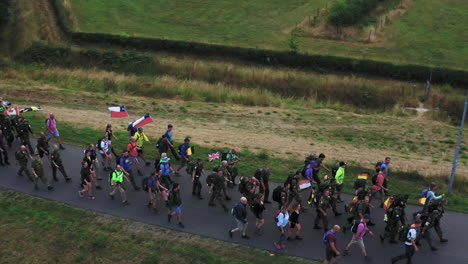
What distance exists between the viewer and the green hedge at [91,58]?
38188mm

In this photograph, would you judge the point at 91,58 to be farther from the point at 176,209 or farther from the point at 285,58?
the point at 176,209

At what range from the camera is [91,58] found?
129ft

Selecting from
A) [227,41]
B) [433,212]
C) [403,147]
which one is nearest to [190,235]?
[433,212]

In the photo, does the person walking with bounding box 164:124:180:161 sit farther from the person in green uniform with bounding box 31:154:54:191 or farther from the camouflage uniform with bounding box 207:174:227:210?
the person in green uniform with bounding box 31:154:54:191

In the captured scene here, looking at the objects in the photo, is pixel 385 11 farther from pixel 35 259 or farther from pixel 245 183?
pixel 35 259

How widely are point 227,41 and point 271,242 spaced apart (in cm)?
3159

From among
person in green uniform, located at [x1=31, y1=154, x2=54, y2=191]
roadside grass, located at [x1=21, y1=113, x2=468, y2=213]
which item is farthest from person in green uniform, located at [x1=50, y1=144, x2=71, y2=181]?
roadside grass, located at [x1=21, y1=113, x2=468, y2=213]

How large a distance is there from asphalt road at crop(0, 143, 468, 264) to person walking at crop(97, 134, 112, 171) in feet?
1.35

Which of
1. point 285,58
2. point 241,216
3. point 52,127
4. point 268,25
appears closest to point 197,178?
point 241,216

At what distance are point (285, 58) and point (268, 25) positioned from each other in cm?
882

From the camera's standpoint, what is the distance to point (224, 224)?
51.1 ft

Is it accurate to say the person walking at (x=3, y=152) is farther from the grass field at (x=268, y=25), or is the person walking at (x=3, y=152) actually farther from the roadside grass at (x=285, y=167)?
the grass field at (x=268, y=25)

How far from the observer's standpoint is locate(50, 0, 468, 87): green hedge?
37.6 meters

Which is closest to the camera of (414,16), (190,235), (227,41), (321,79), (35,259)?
(35,259)
